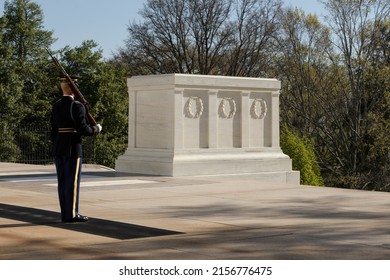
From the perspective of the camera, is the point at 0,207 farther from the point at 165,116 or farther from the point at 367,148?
the point at 367,148

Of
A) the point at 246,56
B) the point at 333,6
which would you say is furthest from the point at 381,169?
the point at 246,56

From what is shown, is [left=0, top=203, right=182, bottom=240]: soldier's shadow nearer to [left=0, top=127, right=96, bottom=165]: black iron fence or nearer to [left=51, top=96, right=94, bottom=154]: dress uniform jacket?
[left=51, top=96, right=94, bottom=154]: dress uniform jacket

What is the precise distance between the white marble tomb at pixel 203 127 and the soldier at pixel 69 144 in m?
8.02

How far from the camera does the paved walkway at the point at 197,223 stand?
7348 mm

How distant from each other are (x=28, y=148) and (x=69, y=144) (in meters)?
32.3

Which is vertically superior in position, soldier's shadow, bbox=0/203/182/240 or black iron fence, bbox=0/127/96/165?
black iron fence, bbox=0/127/96/165

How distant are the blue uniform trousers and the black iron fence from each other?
69.4 ft

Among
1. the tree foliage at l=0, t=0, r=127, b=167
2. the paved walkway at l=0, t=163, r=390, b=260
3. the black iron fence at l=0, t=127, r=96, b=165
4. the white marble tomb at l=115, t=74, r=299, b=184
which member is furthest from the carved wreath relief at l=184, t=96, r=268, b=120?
the tree foliage at l=0, t=0, r=127, b=167

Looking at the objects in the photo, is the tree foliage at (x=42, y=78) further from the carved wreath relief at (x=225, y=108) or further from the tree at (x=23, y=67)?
the carved wreath relief at (x=225, y=108)

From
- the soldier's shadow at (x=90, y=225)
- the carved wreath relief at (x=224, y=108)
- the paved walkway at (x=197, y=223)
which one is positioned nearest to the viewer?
the paved walkway at (x=197, y=223)

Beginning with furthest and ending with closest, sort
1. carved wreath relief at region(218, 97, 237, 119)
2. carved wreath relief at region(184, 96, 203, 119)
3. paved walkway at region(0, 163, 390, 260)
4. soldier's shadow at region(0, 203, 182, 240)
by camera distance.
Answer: carved wreath relief at region(218, 97, 237, 119) → carved wreath relief at region(184, 96, 203, 119) → soldier's shadow at region(0, 203, 182, 240) → paved walkway at region(0, 163, 390, 260)

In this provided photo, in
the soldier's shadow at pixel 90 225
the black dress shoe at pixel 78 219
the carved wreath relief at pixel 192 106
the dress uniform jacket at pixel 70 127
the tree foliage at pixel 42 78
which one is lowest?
the soldier's shadow at pixel 90 225

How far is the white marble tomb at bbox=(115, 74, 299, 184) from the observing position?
17922mm

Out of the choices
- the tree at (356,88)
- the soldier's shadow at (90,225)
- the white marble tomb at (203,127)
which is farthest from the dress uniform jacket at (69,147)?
the tree at (356,88)
